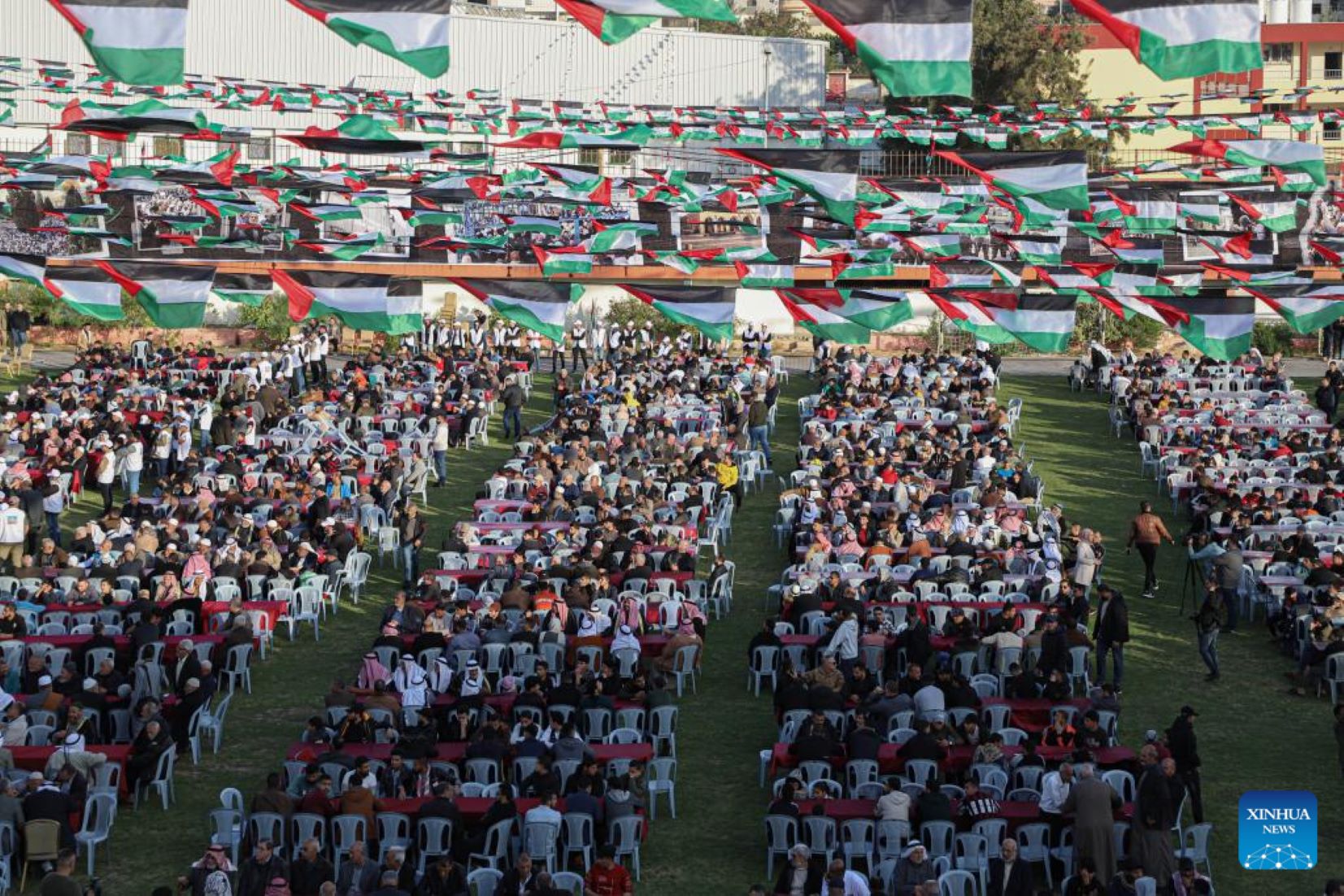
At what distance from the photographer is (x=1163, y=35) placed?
41.8 ft

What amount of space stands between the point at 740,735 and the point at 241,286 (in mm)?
7542

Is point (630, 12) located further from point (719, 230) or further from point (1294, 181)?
point (719, 230)

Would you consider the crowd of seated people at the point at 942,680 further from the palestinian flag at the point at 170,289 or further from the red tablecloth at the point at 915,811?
the palestinian flag at the point at 170,289

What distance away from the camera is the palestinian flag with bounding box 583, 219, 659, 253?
2991cm

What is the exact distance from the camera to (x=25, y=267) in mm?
21531

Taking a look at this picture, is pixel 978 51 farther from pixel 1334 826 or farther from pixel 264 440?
pixel 1334 826

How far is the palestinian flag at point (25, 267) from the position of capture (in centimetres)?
2136

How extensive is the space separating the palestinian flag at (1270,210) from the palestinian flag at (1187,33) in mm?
21378

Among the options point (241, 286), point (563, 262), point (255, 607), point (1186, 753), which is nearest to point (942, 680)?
point (1186, 753)

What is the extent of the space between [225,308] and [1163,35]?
111 feet

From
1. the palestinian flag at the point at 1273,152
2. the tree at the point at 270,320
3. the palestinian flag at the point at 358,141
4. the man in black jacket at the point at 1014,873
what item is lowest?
the man in black jacket at the point at 1014,873

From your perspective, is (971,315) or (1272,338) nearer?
(971,315)

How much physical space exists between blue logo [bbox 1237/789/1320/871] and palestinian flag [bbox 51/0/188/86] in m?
10.7

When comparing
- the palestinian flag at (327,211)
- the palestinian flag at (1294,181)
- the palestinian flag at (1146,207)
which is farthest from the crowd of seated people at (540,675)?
the palestinian flag at (1294,181)
